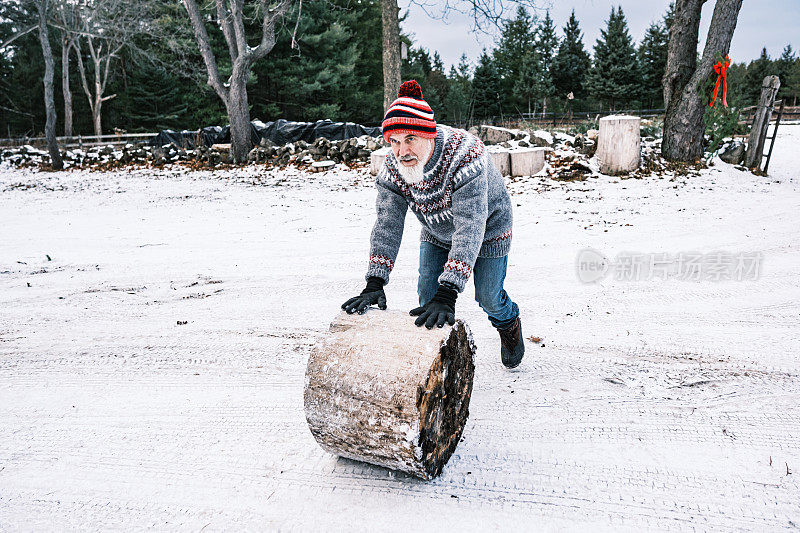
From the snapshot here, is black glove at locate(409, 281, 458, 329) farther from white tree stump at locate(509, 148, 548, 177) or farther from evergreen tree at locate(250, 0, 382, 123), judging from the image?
evergreen tree at locate(250, 0, 382, 123)

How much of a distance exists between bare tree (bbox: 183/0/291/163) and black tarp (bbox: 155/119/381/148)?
1.04m

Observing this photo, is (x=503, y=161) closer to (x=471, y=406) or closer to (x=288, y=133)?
(x=288, y=133)

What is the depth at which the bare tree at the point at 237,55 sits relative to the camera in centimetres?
1324

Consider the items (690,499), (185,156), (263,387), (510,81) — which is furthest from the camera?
(510,81)

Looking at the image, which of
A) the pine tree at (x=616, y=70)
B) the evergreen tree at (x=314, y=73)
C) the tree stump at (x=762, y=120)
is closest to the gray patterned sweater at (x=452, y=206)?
the tree stump at (x=762, y=120)

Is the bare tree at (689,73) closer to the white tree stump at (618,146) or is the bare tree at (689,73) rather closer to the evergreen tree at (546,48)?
the white tree stump at (618,146)

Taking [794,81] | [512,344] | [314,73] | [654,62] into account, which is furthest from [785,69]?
[512,344]

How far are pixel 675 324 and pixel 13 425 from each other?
429cm

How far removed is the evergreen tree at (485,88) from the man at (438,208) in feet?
119

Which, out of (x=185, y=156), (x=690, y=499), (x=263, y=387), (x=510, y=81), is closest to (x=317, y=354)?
(x=263, y=387)

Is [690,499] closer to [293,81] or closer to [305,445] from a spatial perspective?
[305,445]

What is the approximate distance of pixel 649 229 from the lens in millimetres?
6406

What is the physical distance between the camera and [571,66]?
152 feet

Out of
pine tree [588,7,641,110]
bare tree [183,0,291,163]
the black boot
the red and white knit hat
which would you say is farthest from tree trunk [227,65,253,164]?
pine tree [588,7,641,110]
